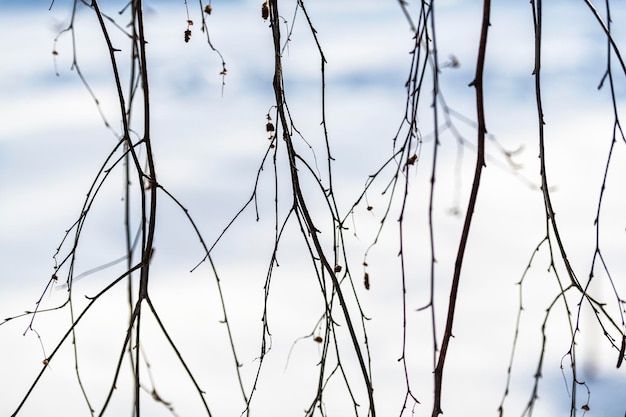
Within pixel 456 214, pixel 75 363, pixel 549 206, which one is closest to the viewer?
pixel 456 214

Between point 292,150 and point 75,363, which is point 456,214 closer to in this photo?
point 292,150

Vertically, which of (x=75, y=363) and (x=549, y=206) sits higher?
(x=549, y=206)

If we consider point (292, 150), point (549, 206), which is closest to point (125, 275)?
point (292, 150)

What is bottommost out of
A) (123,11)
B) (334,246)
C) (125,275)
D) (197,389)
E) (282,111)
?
(197,389)

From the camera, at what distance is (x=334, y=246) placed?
1138mm

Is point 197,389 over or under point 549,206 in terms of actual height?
under

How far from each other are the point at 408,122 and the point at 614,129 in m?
0.25

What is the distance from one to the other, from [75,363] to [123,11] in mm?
467

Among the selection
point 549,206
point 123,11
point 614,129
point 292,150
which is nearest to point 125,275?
point 292,150

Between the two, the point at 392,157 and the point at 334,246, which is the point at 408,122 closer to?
the point at 392,157

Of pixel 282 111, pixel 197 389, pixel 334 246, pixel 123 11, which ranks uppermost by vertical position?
pixel 123 11

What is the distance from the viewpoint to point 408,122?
1062 millimetres

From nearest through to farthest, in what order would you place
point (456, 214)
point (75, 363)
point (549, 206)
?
point (456, 214), point (549, 206), point (75, 363)

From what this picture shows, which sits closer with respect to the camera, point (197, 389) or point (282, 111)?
point (197, 389)
